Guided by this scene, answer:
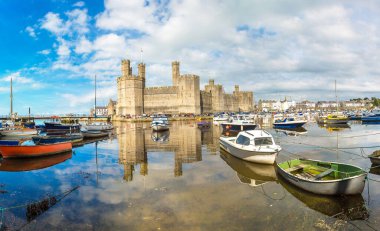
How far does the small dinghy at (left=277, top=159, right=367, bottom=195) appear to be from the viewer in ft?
26.7

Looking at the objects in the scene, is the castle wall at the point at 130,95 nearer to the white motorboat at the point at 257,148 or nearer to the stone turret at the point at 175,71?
the stone turret at the point at 175,71

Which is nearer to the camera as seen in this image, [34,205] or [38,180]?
[34,205]

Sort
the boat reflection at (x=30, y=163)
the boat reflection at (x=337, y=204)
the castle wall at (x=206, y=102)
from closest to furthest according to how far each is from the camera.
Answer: the boat reflection at (x=337, y=204) < the boat reflection at (x=30, y=163) < the castle wall at (x=206, y=102)

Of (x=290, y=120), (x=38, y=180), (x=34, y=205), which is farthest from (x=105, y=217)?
(x=290, y=120)

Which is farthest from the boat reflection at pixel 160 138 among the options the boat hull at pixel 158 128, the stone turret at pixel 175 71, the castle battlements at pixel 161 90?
the stone turret at pixel 175 71

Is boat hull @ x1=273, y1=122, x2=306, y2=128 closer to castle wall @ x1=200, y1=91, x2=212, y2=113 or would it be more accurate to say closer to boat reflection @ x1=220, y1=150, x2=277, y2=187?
boat reflection @ x1=220, y1=150, x2=277, y2=187

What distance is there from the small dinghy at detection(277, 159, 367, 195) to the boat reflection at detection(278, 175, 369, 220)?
0.53ft

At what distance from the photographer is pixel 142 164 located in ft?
46.7

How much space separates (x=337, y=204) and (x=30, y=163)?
15.3 m

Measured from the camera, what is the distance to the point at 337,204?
26.0 feet

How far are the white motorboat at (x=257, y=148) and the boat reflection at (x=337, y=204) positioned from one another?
3555mm

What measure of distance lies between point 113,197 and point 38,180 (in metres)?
4.64

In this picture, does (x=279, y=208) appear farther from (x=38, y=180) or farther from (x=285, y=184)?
(x=38, y=180)

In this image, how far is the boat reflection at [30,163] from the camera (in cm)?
1385
